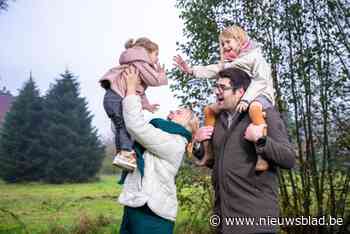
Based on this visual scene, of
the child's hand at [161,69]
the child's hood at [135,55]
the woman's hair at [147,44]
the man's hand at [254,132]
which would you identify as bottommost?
the man's hand at [254,132]

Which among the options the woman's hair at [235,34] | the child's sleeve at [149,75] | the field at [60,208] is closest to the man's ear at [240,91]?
the woman's hair at [235,34]

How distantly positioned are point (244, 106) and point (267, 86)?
17 centimetres

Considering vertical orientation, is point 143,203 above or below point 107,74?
below

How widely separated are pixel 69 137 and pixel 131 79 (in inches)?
110

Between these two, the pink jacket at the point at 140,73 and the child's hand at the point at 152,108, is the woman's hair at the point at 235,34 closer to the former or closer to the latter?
the pink jacket at the point at 140,73

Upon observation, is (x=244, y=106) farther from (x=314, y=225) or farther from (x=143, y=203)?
(x=314, y=225)

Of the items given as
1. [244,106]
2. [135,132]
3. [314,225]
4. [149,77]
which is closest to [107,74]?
[149,77]

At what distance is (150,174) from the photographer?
1.78 meters

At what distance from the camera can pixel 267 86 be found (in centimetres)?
187

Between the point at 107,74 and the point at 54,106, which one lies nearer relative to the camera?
the point at 107,74

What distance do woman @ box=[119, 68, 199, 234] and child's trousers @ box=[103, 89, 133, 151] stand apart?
0.06m

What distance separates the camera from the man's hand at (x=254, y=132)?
1.67m

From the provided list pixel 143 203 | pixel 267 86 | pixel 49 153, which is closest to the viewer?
pixel 143 203

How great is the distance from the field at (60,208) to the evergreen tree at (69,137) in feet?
0.48
